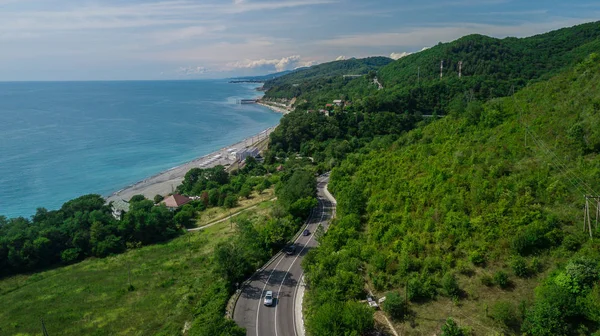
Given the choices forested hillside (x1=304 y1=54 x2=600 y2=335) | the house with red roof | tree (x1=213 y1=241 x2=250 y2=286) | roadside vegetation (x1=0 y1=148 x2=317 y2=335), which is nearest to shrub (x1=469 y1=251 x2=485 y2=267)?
forested hillside (x1=304 y1=54 x2=600 y2=335)

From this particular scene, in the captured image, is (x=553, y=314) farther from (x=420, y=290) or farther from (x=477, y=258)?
→ (x=420, y=290)

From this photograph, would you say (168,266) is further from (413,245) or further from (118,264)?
(413,245)

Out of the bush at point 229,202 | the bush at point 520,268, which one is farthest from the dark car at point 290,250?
the bush at point 229,202

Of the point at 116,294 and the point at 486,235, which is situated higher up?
the point at 486,235

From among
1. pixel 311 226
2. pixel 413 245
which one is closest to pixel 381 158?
pixel 311 226

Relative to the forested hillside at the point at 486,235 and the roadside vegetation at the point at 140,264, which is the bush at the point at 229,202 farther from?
the forested hillside at the point at 486,235

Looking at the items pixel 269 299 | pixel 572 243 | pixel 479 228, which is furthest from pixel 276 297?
pixel 572 243
